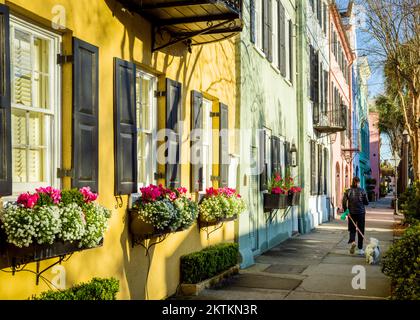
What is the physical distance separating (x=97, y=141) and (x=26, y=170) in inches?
37.7

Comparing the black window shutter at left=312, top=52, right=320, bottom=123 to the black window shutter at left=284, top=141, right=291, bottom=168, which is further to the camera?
the black window shutter at left=312, top=52, right=320, bottom=123

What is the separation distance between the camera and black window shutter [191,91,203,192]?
28.7ft

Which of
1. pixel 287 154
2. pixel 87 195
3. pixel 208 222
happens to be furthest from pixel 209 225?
pixel 287 154

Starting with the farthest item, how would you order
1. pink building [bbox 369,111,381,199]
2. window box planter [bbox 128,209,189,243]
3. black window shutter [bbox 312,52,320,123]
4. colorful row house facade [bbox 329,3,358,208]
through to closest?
pink building [bbox 369,111,381,199], colorful row house facade [bbox 329,3,358,208], black window shutter [bbox 312,52,320,123], window box planter [bbox 128,209,189,243]

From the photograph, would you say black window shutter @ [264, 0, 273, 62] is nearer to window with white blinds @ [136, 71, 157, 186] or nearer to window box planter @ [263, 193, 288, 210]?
window box planter @ [263, 193, 288, 210]

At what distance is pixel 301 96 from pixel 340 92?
1346cm

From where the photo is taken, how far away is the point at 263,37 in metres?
13.5

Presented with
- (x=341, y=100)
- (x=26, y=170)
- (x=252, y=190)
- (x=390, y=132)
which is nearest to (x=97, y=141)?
(x=26, y=170)

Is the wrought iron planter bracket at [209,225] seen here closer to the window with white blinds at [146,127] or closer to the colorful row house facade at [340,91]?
the window with white blinds at [146,127]

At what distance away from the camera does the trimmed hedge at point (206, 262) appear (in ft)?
27.5

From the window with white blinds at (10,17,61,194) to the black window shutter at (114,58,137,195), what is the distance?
1.02m

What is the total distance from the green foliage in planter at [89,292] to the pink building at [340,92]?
19724 mm

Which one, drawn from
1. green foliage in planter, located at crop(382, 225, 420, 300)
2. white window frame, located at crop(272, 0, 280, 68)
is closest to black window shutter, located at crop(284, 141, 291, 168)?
white window frame, located at crop(272, 0, 280, 68)
